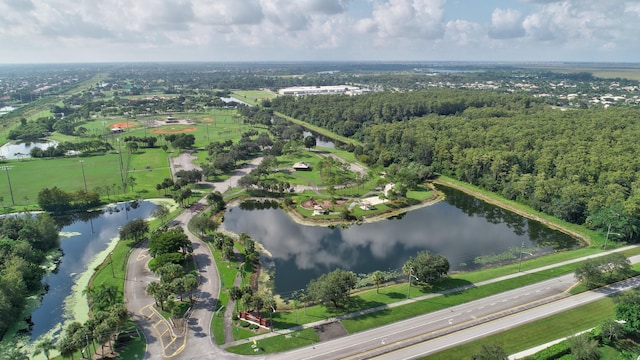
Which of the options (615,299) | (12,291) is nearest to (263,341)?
(12,291)

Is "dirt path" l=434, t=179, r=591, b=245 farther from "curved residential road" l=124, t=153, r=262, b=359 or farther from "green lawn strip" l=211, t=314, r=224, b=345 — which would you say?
"curved residential road" l=124, t=153, r=262, b=359

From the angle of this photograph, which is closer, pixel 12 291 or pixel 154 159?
pixel 12 291

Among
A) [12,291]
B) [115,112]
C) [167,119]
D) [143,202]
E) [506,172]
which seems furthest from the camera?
[115,112]

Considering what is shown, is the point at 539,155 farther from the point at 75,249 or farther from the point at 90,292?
the point at 75,249

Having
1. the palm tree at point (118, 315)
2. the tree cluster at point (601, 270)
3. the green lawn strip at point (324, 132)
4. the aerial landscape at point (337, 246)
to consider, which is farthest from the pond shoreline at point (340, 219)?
the green lawn strip at point (324, 132)

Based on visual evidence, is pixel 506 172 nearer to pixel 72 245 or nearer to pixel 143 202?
pixel 143 202

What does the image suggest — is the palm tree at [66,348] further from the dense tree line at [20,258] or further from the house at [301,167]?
the house at [301,167]
